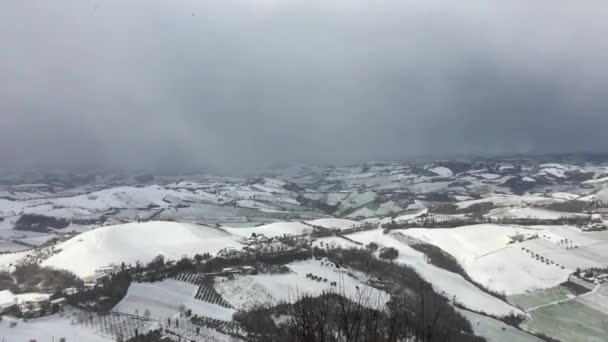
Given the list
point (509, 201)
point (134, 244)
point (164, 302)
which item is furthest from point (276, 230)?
point (509, 201)

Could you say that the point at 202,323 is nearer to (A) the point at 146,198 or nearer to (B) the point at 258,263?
(B) the point at 258,263

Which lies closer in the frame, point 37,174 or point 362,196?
point 362,196

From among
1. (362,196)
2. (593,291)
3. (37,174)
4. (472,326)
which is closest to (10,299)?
(472,326)

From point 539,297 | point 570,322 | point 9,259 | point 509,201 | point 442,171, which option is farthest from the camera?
point 442,171

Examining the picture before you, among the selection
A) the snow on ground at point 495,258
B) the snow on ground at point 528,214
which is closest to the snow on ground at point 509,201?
the snow on ground at point 528,214

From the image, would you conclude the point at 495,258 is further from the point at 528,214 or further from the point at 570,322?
the point at 528,214

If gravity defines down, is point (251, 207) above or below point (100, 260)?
below
